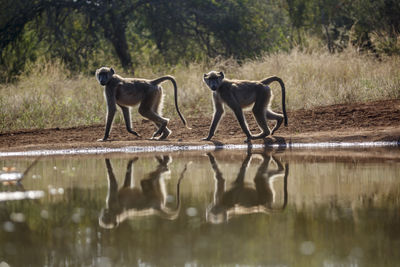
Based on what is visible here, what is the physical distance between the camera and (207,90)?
15.0m

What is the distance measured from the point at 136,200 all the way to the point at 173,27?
1664 centimetres

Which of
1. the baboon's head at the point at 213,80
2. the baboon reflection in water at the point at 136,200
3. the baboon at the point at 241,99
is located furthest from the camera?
the baboon at the point at 241,99

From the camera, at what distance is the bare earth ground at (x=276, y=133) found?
9.85 meters

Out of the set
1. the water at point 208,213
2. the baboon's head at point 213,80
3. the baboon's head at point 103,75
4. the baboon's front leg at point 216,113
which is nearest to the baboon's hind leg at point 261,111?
the baboon's front leg at point 216,113

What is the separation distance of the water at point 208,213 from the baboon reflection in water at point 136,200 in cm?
1

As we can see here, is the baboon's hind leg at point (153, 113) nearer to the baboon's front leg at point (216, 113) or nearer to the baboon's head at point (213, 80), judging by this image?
the baboon's front leg at point (216, 113)

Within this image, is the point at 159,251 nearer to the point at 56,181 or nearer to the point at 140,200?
the point at 140,200

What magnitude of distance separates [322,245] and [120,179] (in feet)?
11.1

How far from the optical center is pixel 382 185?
5.97m

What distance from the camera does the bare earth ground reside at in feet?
32.3

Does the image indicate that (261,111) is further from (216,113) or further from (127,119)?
(127,119)

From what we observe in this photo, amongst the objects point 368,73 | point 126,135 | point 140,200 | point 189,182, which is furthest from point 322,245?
point 368,73

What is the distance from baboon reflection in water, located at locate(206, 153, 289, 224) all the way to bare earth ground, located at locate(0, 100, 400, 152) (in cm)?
258

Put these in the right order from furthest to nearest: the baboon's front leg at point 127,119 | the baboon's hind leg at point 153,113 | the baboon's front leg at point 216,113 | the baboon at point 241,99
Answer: the baboon's front leg at point 127,119 < the baboon's hind leg at point 153,113 < the baboon's front leg at point 216,113 < the baboon at point 241,99
